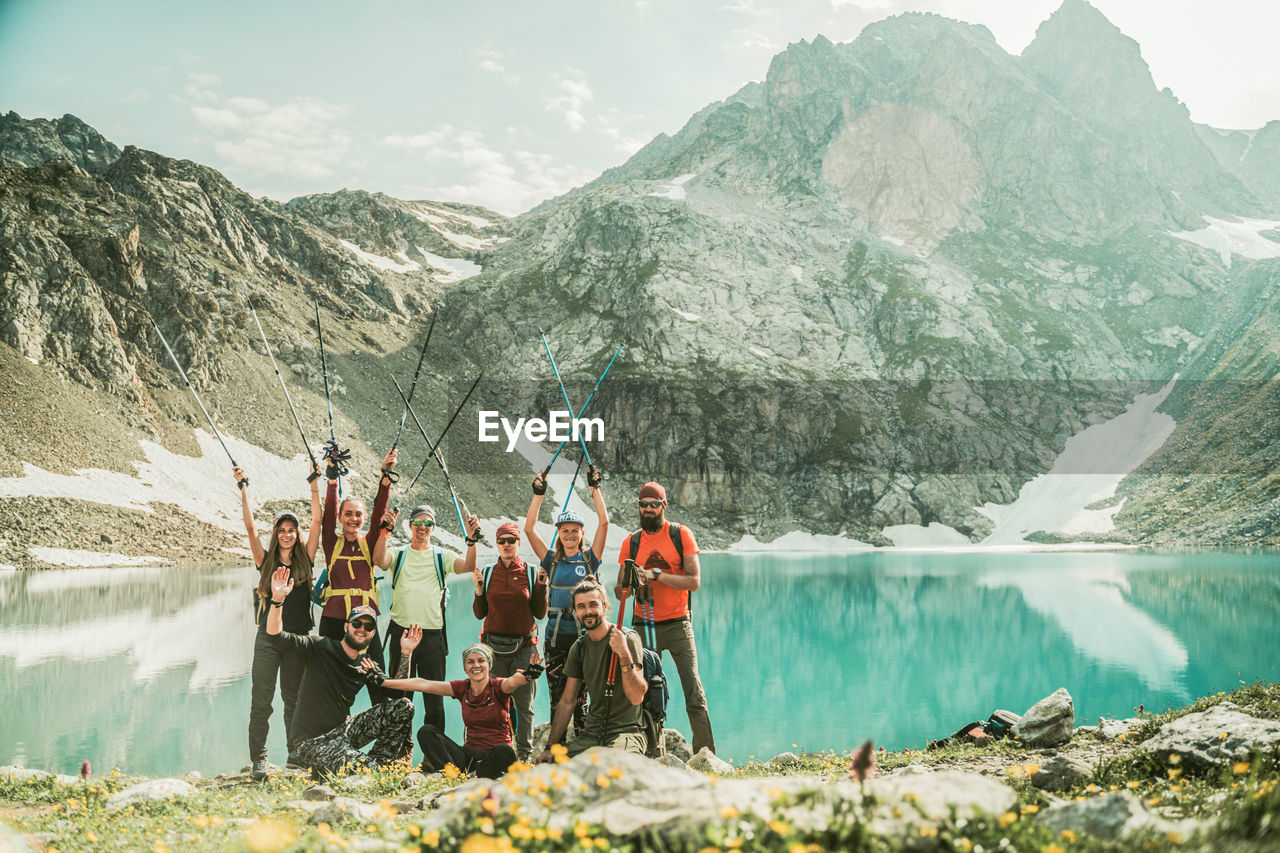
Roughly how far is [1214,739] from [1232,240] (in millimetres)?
202595

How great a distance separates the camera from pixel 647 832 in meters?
3.85

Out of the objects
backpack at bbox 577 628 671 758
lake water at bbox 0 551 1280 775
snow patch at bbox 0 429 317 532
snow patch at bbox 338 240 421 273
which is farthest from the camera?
snow patch at bbox 338 240 421 273

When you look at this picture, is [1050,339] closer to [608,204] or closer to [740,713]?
[608,204]

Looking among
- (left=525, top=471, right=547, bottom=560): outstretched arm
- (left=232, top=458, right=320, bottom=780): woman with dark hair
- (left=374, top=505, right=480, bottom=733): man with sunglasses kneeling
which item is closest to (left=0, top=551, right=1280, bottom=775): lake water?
(left=232, top=458, right=320, bottom=780): woman with dark hair

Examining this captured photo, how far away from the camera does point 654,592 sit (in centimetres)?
915

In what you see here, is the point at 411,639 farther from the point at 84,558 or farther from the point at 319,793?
Answer: the point at 84,558

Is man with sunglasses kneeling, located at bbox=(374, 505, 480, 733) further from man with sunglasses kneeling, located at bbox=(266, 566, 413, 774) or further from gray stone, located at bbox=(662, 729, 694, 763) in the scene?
gray stone, located at bbox=(662, 729, 694, 763)

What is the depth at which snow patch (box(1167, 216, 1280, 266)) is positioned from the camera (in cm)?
15718

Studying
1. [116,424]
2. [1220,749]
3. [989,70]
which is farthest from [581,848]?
[989,70]

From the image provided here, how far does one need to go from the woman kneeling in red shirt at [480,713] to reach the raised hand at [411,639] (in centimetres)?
48

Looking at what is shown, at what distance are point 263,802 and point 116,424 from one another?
7461 centimetres

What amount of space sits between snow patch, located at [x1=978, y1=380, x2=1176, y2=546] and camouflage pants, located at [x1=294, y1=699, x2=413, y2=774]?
111 m

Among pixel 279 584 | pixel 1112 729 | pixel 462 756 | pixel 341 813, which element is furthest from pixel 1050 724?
pixel 279 584

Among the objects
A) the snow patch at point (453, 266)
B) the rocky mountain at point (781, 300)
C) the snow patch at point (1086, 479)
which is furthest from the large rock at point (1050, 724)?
the snow patch at point (453, 266)
